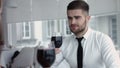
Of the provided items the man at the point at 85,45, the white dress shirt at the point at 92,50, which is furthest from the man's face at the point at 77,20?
the white dress shirt at the point at 92,50

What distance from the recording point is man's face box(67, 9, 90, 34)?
167 cm

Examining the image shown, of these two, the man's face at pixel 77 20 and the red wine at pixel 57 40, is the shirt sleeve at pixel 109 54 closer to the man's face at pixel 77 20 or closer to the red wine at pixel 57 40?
the man's face at pixel 77 20

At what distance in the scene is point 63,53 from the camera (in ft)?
6.59

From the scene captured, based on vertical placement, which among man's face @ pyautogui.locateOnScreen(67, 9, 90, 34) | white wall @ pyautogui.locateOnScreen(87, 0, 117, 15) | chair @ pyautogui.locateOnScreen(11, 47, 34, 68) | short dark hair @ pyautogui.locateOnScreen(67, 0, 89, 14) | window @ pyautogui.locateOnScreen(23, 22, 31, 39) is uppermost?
white wall @ pyautogui.locateOnScreen(87, 0, 117, 15)

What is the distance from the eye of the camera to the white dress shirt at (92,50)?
5.68 ft

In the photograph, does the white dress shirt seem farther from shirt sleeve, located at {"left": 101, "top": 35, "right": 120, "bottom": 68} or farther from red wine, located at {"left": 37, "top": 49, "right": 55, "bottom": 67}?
red wine, located at {"left": 37, "top": 49, "right": 55, "bottom": 67}

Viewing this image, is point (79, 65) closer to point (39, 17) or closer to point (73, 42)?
point (73, 42)

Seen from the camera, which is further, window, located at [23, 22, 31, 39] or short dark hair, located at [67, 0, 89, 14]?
window, located at [23, 22, 31, 39]

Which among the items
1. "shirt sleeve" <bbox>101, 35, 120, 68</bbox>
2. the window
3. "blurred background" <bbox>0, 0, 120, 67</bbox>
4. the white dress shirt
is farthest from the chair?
"shirt sleeve" <bbox>101, 35, 120, 68</bbox>

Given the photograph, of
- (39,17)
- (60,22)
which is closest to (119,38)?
(60,22)

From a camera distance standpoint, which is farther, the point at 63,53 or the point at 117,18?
the point at 117,18

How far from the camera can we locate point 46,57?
105 centimetres

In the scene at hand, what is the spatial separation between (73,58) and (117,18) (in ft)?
11.0

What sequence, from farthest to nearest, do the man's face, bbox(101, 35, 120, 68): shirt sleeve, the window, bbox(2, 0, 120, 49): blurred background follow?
the window → bbox(2, 0, 120, 49): blurred background → the man's face → bbox(101, 35, 120, 68): shirt sleeve
